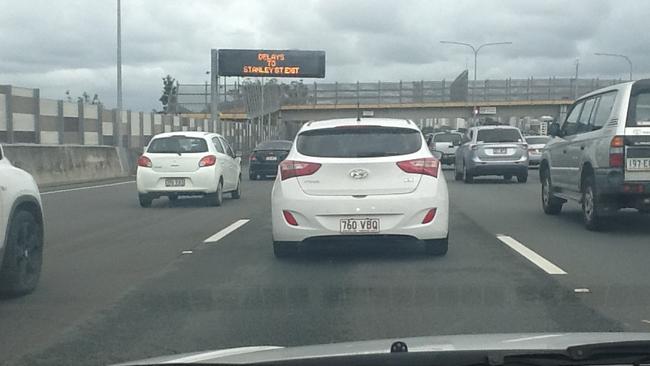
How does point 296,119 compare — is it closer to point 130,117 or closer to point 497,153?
point 130,117

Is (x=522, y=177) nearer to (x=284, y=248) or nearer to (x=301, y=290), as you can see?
(x=284, y=248)

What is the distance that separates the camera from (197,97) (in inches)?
2377

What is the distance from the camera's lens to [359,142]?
999 centimetres

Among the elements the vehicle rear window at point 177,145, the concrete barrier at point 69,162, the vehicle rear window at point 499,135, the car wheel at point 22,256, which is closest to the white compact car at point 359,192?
the car wheel at point 22,256

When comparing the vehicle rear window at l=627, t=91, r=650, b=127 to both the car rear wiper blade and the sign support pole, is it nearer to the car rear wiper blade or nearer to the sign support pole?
the car rear wiper blade

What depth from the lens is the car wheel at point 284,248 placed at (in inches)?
397

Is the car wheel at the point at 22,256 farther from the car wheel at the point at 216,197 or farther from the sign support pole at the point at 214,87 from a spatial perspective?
the sign support pole at the point at 214,87

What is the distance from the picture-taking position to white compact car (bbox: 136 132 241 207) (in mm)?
17500

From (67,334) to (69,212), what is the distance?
1041 cm

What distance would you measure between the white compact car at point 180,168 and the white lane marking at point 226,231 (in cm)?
273

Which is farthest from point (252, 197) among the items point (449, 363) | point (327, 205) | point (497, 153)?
point (449, 363)

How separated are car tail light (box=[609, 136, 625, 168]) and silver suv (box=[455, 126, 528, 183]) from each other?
13.7 m

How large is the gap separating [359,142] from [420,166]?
2.43 ft

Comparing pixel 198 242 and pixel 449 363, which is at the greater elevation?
pixel 449 363
